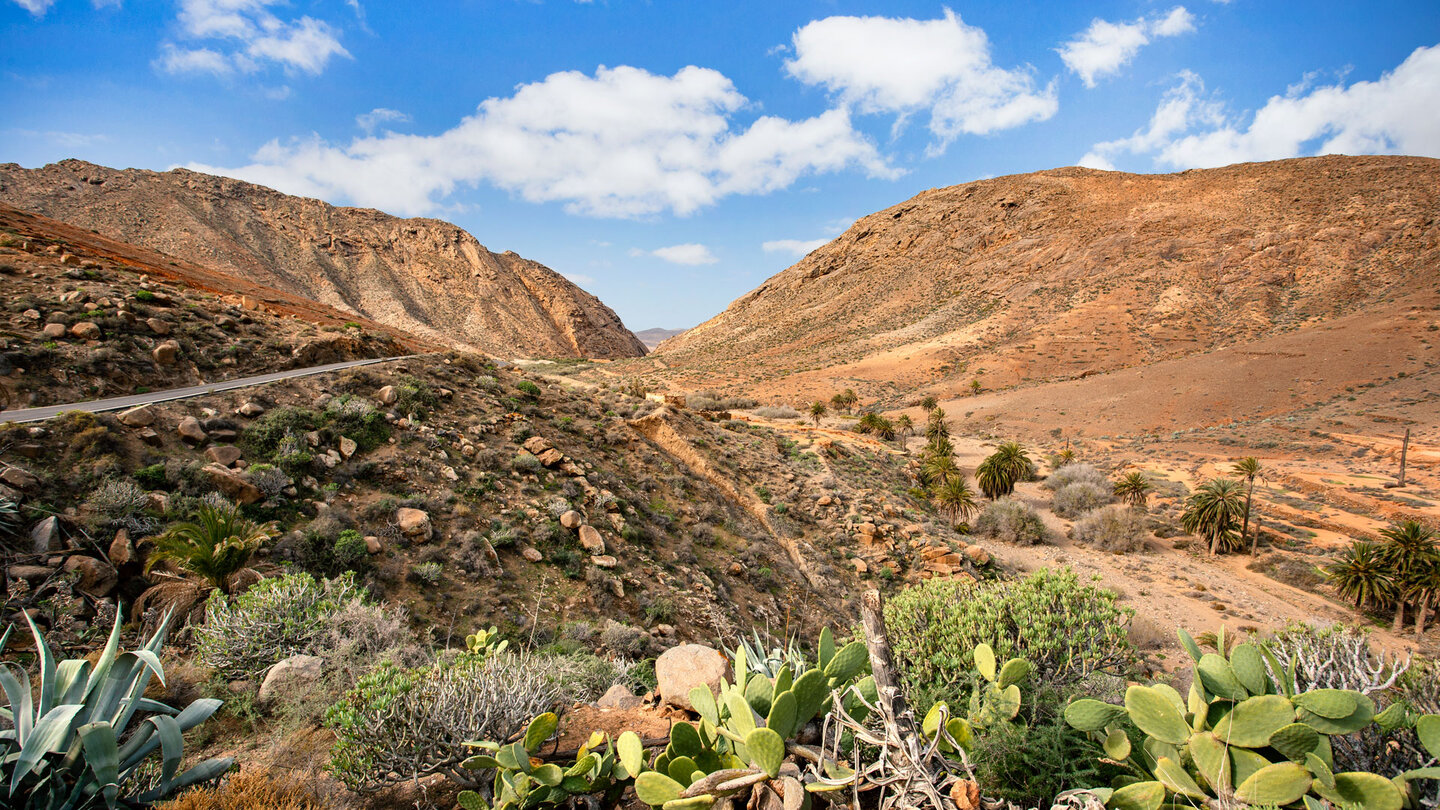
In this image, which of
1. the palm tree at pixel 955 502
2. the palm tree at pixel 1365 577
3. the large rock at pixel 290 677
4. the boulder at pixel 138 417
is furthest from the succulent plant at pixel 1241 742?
the palm tree at pixel 955 502

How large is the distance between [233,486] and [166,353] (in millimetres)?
6052

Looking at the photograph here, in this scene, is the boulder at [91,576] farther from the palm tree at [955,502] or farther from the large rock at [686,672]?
the palm tree at [955,502]

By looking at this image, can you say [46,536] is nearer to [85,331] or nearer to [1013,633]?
[85,331]

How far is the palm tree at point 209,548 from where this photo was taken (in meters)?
5.41

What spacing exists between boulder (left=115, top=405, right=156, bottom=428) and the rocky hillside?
41702mm

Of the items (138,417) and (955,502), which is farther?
(955,502)

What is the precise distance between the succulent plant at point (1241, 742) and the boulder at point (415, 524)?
806cm

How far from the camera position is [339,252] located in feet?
235

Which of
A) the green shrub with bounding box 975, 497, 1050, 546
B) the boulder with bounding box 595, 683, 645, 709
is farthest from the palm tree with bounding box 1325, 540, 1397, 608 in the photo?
the boulder with bounding box 595, 683, 645, 709

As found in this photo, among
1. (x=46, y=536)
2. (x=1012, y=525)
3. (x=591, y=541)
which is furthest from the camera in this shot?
(x=1012, y=525)

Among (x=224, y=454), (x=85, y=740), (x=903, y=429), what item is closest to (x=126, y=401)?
(x=224, y=454)

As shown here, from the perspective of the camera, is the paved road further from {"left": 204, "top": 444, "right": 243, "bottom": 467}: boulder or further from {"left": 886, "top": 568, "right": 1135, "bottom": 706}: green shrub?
{"left": 886, "top": 568, "right": 1135, "bottom": 706}: green shrub

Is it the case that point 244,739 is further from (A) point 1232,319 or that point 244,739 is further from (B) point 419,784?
(A) point 1232,319

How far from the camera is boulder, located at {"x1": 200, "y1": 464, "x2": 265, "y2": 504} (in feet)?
23.6
